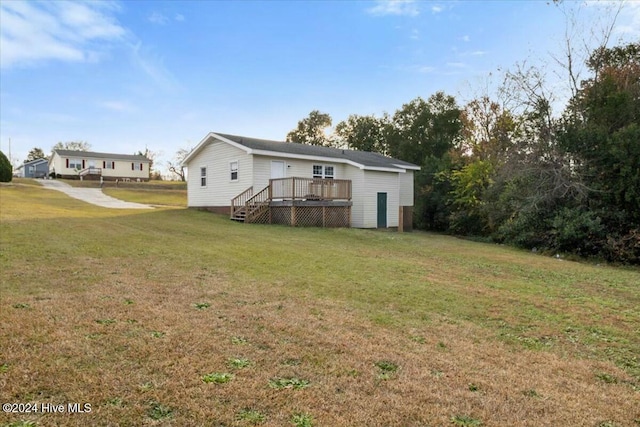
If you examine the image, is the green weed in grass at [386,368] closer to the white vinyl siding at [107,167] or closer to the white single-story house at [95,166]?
the white single-story house at [95,166]

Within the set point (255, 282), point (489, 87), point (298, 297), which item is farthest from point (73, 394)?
point (489, 87)

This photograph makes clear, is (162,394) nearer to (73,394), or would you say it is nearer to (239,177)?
(73,394)

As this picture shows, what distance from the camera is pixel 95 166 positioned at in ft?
153

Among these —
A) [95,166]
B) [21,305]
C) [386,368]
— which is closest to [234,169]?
[21,305]

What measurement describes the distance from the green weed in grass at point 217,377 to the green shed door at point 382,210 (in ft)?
62.5

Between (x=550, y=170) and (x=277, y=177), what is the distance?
1212 cm

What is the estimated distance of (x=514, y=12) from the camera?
55.9 ft

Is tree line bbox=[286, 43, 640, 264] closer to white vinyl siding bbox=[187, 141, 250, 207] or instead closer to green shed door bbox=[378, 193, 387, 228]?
green shed door bbox=[378, 193, 387, 228]

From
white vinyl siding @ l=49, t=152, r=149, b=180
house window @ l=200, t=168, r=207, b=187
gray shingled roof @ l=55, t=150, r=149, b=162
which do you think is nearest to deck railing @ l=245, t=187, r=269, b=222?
house window @ l=200, t=168, r=207, b=187

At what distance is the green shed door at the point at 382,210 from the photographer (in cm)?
2198

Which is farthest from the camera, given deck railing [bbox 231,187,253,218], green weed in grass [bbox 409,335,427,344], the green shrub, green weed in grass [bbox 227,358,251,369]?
the green shrub

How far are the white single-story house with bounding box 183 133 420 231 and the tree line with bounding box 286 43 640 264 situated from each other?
5.06 metres

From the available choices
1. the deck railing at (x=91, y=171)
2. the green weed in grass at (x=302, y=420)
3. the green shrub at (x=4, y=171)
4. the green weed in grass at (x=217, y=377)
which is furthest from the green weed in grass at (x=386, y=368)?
the deck railing at (x=91, y=171)

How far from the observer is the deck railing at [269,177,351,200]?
61.1 ft
